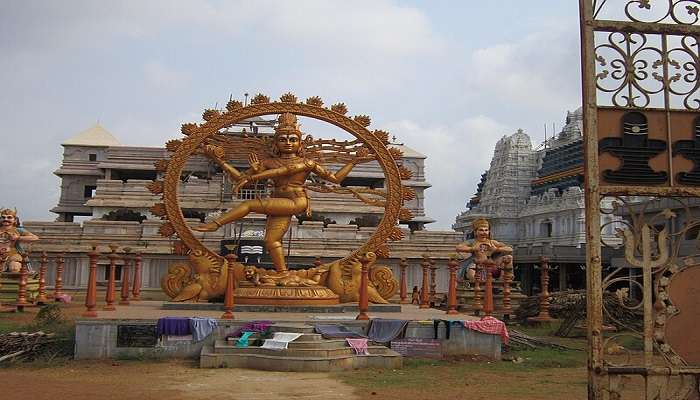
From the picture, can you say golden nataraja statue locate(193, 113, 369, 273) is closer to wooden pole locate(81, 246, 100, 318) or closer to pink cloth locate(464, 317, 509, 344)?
wooden pole locate(81, 246, 100, 318)

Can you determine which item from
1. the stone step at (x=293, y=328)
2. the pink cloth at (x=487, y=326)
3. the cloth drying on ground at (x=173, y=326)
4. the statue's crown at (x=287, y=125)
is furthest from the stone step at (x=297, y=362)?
the statue's crown at (x=287, y=125)

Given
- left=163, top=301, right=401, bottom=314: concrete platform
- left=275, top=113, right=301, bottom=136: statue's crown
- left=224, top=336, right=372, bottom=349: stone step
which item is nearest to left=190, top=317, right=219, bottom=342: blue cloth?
left=224, top=336, right=372, bottom=349: stone step

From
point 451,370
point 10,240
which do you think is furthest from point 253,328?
point 10,240

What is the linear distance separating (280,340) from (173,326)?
1.62m

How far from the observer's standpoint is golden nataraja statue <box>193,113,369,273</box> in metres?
12.4

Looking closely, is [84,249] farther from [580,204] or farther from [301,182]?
[580,204]

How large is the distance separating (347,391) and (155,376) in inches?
101

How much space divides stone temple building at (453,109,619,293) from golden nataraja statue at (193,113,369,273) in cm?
3168

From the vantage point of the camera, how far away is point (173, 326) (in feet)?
30.9

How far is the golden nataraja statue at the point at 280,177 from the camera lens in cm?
1238

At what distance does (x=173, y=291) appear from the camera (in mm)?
12305

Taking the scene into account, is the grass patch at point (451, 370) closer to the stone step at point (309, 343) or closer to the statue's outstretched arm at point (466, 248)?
the stone step at point (309, 343)

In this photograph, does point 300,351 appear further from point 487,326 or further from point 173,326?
point 487,326

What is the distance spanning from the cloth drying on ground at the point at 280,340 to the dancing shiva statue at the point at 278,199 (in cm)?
265
